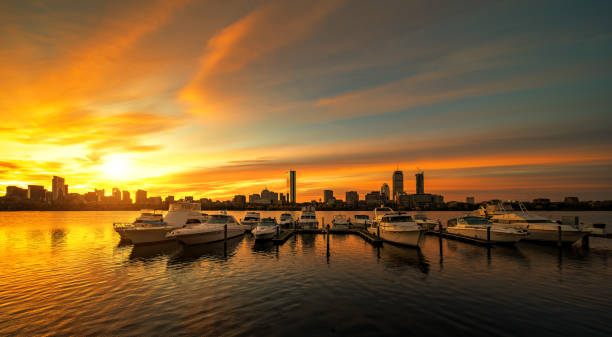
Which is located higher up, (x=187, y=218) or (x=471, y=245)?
(x=187, y=218)

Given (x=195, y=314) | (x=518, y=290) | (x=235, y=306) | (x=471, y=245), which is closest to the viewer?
(x=195, y=314)

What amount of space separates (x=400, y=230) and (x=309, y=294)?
55.2ft

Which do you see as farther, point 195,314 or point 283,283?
point 283,283

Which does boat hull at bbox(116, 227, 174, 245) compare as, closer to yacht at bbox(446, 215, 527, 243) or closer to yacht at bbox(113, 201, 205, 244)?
yacht at bbox(113, 201, 205, 244)

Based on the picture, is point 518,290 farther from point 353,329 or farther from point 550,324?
point 353,329

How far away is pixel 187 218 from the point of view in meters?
39.2

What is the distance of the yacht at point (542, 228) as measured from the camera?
2949 cm

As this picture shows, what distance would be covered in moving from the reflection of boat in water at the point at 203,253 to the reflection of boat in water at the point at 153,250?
138 cm

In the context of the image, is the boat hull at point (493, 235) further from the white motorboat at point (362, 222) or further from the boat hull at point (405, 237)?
the white motorboat at point (362, 222)

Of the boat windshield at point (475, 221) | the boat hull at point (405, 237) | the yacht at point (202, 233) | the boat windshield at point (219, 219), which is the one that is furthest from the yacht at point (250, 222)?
the boat windshield at point (475, 221)

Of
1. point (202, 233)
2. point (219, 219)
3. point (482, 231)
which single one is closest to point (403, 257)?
point (482, 231)

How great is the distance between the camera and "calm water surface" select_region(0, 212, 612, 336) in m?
11.2

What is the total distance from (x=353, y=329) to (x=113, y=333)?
30.4ft

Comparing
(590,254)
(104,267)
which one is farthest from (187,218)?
(590,254)
